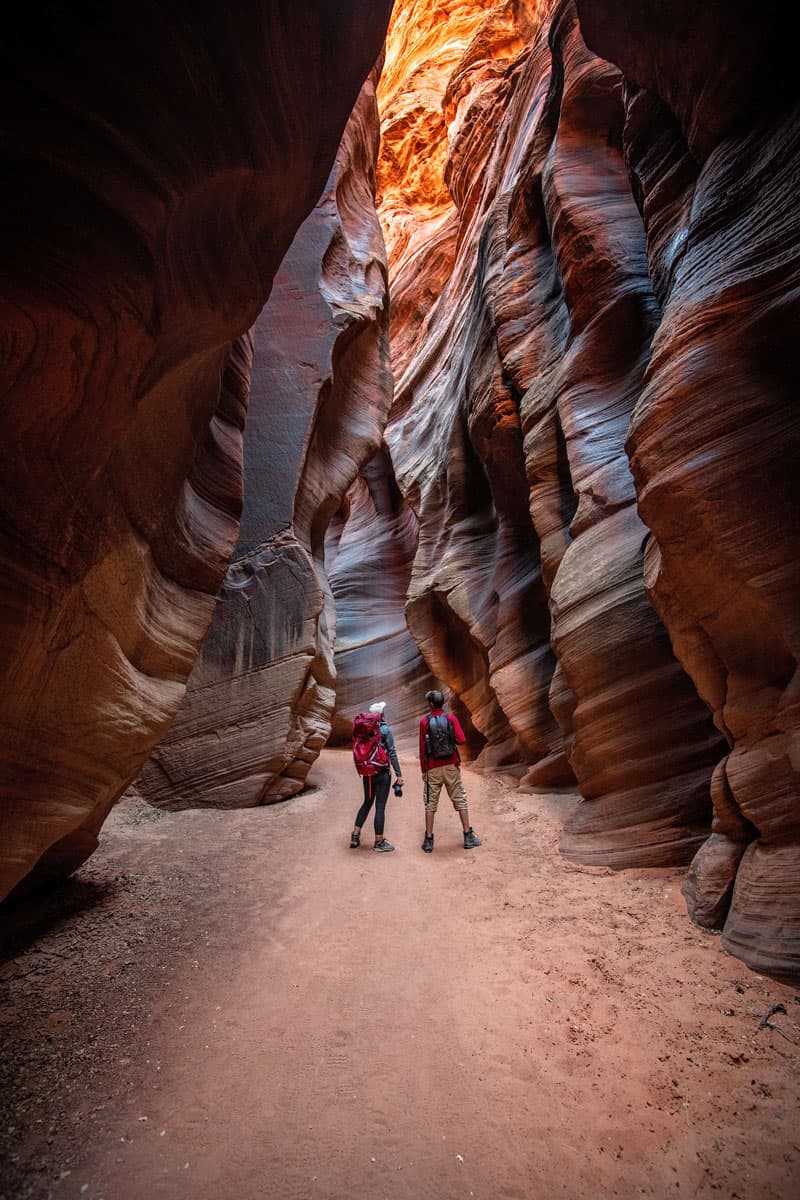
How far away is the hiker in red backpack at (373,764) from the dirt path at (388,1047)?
1.26 meters

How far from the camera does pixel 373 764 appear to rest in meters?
6.58

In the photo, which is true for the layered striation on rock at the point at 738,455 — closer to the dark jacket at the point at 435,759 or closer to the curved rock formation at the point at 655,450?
the curved rock formation at the point at 655,450

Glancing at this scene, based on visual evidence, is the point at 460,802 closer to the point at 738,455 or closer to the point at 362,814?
the point at 362,814

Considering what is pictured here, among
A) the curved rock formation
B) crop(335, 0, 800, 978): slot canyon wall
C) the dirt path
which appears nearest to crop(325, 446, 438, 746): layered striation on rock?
crop(335, 0, 800, 978): slot canyon wall

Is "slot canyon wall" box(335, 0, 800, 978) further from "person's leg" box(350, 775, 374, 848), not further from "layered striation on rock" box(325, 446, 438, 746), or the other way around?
"layered striation on rock" box(325, 446, 438, 746)

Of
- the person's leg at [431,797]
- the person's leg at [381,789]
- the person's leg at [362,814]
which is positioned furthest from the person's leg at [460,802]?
the person's leg at [362,814]

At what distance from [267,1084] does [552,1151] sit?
138 cm

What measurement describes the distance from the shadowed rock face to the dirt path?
101 cm

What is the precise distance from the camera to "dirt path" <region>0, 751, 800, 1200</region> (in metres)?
2.29

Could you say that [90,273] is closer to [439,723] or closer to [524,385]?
[439,723]

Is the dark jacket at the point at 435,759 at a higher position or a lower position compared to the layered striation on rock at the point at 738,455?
lower

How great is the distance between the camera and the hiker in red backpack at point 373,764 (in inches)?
254

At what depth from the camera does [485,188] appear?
15.2 metres

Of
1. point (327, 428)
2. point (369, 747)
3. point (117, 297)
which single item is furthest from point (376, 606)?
point (117, 297)
